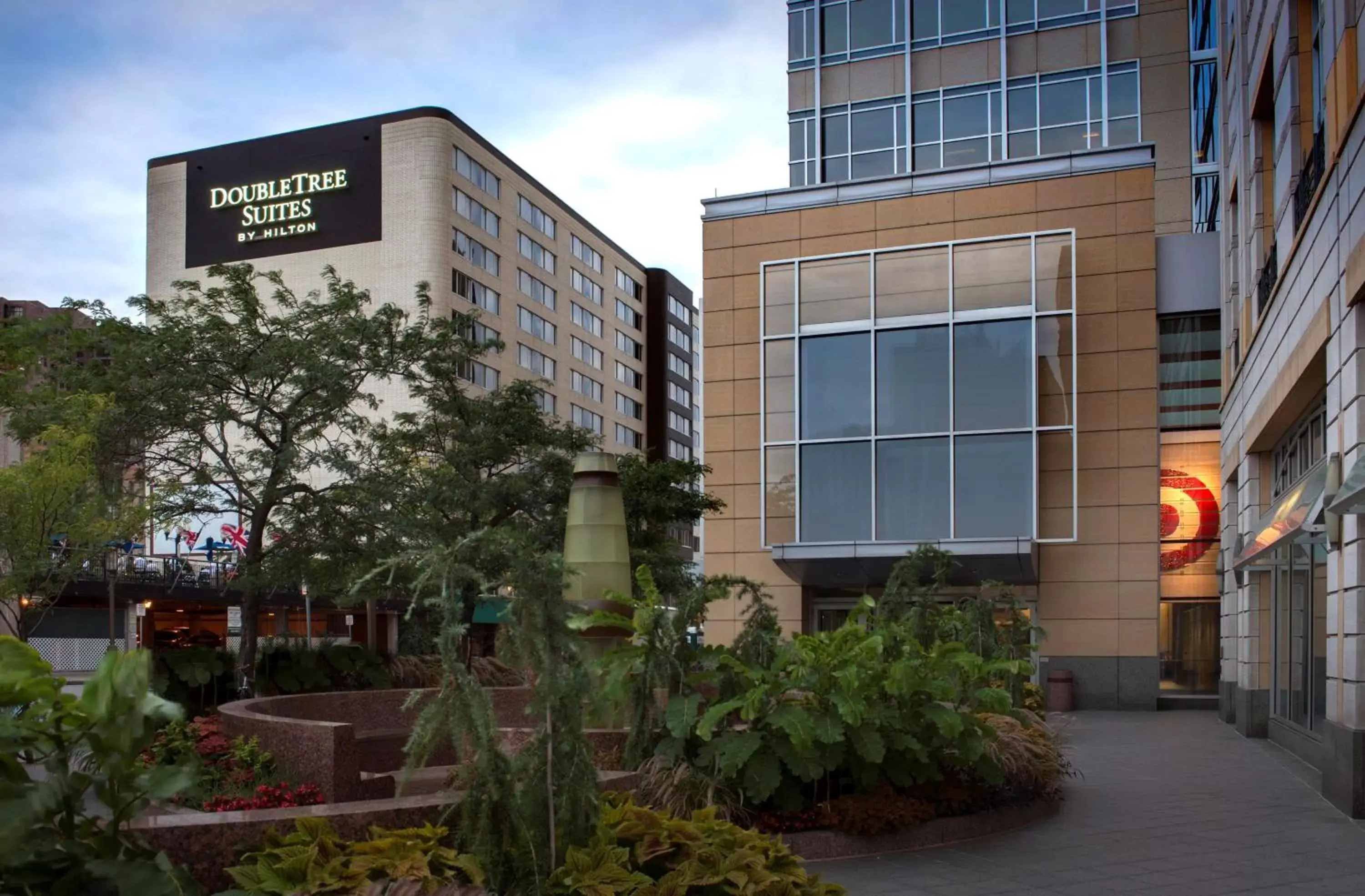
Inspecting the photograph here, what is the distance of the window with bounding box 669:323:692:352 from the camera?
104m

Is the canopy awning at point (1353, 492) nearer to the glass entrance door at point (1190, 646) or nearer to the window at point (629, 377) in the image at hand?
the glass entrance door at point (1190, 646)

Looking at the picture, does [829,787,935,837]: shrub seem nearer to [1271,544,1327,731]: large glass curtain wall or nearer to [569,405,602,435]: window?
[1271,544,1327,731]: large glass curtain wall

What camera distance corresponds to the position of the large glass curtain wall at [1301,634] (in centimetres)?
1739

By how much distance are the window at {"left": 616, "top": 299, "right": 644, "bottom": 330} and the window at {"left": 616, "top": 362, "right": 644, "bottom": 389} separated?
343cm

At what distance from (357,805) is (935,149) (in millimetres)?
35741

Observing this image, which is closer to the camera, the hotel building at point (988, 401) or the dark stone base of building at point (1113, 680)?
the hotel building at point (988, 401)

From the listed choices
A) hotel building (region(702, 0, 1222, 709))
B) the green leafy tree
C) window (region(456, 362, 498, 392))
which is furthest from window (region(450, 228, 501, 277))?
the green leafy tree

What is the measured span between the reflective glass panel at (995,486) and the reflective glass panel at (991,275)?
3.26m

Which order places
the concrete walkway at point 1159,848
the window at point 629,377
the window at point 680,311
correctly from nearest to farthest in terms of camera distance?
the concrete walkway at point 1159,848, the window at point 629,377, the window at point 680,311

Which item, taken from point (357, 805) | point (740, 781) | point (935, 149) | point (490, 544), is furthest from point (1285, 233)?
point (935, 149)

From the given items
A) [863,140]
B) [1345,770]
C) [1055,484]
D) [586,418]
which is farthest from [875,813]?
[586,418]

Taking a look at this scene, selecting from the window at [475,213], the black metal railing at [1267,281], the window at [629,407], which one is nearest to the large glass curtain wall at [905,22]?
the black metal railing at [1267,281]

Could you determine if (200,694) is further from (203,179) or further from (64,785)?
(203,179)

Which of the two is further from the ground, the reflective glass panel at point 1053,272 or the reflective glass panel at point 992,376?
the reflective glass panel at point 1053,272
